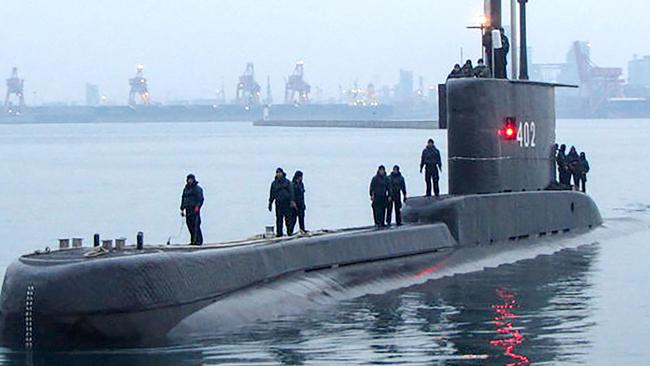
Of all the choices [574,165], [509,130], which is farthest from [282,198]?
[574,165]

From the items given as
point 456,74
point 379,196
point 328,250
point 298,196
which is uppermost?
point 456,74

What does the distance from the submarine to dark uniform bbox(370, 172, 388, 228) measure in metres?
0.49

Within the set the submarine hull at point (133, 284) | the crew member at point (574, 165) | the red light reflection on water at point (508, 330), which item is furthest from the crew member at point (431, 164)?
the crew member at point (574, 165)

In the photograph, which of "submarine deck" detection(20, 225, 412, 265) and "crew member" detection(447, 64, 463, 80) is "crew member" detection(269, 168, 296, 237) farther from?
"crew member" detection(447, 64, 463, 80)

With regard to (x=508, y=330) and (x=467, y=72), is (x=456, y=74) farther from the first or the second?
(x=508, y=330)

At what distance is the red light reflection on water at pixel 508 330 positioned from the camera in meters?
14.7

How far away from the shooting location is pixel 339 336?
1569cm

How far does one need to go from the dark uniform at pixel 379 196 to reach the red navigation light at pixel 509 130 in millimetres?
2304

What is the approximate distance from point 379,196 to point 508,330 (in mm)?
5589

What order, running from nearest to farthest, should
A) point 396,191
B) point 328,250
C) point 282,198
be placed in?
point 328,250, point 282,198, point 396,191

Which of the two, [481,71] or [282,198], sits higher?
[481,71]

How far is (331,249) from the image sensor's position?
18781 mm

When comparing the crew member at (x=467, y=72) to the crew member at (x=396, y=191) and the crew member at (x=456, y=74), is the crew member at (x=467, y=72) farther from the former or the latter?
the crew member at (x=396, y=191)

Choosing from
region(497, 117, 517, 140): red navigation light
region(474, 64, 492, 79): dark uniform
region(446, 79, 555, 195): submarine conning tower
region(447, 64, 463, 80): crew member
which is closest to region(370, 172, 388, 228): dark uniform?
region(446, 79, 555, 195): submarine conning tower
